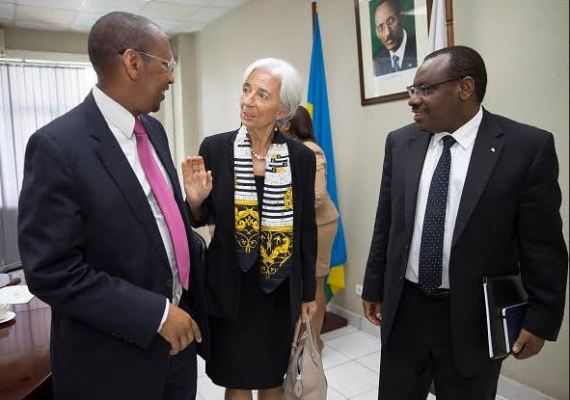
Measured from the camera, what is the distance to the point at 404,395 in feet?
4.78

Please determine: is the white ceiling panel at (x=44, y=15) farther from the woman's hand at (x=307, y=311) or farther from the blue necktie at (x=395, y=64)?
the woman's hand at (x=307, y=311)

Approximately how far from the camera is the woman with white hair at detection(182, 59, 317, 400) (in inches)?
58.1

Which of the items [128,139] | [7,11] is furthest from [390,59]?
[7,11]

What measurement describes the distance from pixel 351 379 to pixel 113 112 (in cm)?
218

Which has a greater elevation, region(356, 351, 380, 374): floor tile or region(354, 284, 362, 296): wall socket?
region(354, 284, 362, 296): wall socket

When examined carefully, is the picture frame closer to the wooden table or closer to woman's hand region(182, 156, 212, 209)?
woman's hand region(182, 156, 212, 209)

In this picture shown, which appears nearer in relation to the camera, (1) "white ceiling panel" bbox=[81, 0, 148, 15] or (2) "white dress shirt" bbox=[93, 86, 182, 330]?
(2) "white dress shirt" bbox=[93, 86, 182, 330]

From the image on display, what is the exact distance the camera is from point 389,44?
291cm

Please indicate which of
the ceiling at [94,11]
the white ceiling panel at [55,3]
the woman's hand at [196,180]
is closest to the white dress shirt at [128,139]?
the woman's hand at [196,180]

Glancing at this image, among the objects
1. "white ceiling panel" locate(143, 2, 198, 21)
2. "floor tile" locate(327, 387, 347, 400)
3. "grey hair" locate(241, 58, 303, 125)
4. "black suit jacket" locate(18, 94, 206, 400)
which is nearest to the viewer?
"black suit jacket" locate(18, 94, 206, 400)

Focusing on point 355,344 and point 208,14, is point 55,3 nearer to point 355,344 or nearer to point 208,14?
point 208,14

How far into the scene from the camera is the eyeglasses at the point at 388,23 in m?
2.85

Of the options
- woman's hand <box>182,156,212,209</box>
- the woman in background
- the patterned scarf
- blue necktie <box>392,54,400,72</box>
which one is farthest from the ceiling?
woman's hand <box>182,156,212,209</box>

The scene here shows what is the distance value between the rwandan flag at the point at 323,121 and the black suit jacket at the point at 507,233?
193 centimetres
